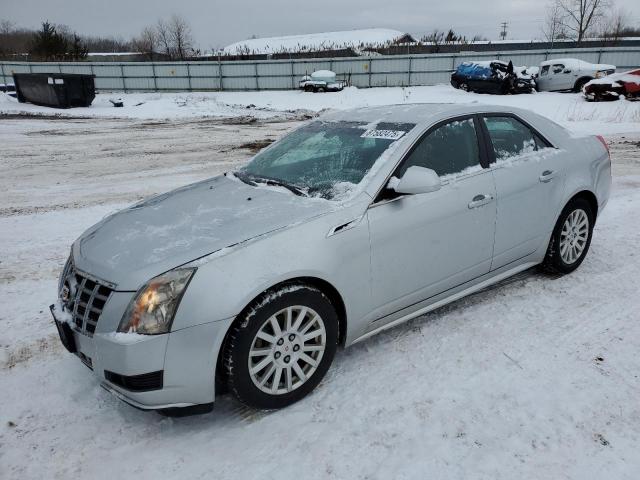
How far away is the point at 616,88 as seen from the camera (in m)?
19.9

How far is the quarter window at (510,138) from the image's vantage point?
146 inches

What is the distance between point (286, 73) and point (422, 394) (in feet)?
111

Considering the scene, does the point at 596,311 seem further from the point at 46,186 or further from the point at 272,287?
the point at 46,186

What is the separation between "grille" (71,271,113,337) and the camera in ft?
7.92

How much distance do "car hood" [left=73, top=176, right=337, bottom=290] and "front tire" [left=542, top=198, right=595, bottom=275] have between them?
2305 millimetres

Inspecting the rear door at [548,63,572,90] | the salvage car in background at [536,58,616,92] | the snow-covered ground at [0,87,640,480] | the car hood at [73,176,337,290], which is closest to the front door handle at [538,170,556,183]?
the snow-covered ground at [0,87,640,480]

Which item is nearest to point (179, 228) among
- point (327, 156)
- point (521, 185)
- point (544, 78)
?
point (327, 156)

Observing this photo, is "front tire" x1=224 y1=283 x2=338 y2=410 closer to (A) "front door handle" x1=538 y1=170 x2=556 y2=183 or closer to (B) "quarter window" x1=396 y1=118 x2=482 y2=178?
(B) "quarter window" x1=396 y1=118 x2=482 y2=178

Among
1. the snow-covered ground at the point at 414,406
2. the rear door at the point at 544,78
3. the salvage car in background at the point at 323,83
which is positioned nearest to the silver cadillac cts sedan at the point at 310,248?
the snow-covered ground at the point at 414,406

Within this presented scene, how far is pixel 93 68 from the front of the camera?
3609cm

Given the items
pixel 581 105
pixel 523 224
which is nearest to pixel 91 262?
pixel 523 224

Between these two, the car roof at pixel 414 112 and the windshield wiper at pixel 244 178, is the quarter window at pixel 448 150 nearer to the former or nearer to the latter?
the car roof at pixel 414 112

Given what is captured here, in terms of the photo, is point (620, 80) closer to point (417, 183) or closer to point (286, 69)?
point (286, 69)

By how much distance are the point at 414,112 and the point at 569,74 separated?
25081 mm
